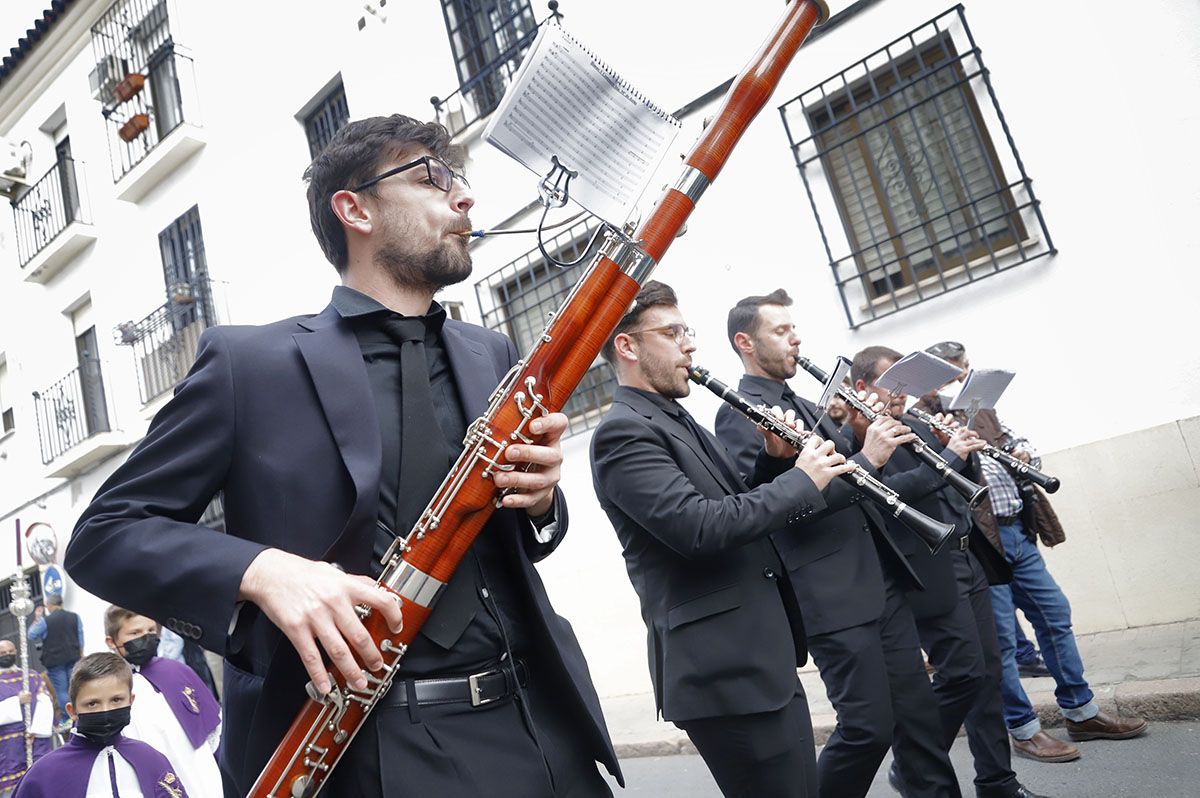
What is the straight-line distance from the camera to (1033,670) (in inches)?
226

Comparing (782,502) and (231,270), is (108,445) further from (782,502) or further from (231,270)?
(782,502)

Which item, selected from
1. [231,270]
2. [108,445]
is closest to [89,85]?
[231,270]

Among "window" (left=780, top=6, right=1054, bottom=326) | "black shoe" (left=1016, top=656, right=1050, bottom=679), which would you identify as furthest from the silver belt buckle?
"window" (left=780, top=6, right=1054, bottom=326)

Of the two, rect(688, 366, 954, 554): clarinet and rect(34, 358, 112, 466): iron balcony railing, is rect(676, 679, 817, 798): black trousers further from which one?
rect(34, 358, 112, 466): iron balcony railing

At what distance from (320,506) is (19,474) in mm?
17015

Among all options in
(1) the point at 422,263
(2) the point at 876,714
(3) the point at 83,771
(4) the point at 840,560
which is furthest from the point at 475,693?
(3) the point at 83,771

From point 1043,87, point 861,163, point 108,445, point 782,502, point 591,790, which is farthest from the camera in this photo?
point 108,445

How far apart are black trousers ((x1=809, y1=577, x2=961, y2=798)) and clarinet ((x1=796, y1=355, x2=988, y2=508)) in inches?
27.7

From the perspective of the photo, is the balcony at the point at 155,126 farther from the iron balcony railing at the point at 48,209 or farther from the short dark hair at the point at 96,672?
the short dark hair at the point at 96,672

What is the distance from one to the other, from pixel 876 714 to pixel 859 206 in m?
4.73

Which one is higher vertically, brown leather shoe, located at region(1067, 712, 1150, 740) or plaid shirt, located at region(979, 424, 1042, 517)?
plaid shirt, located at region(979, 424, 1042, 517)

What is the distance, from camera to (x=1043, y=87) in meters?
6.00

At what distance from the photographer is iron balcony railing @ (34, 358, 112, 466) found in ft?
47.0

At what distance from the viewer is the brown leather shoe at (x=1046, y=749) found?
4296mm
